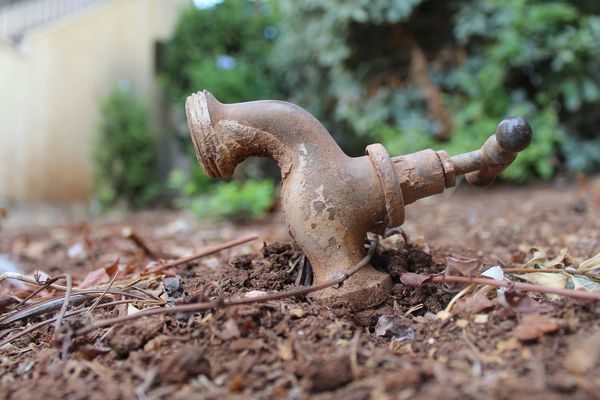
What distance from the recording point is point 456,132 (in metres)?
4.32

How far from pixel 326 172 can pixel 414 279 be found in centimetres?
30

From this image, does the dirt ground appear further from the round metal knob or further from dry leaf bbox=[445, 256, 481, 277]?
the round metal knob

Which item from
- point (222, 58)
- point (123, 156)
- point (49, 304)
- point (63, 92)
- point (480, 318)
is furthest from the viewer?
point (63, 92)

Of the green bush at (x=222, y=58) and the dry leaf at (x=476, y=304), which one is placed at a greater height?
the green bush at (x=222, y=58)

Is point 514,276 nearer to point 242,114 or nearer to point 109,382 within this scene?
point 242,114

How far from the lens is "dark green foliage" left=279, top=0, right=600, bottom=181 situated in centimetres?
410

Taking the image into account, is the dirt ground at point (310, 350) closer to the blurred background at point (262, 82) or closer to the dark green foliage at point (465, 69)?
the blurred background at point (262, 82)

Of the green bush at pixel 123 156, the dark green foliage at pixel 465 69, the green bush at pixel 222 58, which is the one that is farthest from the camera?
the green bush at pixel 123 156

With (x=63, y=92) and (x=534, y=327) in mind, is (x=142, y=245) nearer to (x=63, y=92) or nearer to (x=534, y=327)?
(x=534, y=327)

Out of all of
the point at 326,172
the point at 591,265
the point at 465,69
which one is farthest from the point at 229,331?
the point at 465,69

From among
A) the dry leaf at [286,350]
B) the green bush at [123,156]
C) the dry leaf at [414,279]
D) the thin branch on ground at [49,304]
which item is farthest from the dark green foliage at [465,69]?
the dry leaf at [286,350]

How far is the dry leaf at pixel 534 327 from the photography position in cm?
94

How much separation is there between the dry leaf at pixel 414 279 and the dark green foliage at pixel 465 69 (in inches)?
119

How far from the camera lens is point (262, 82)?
602 cm
